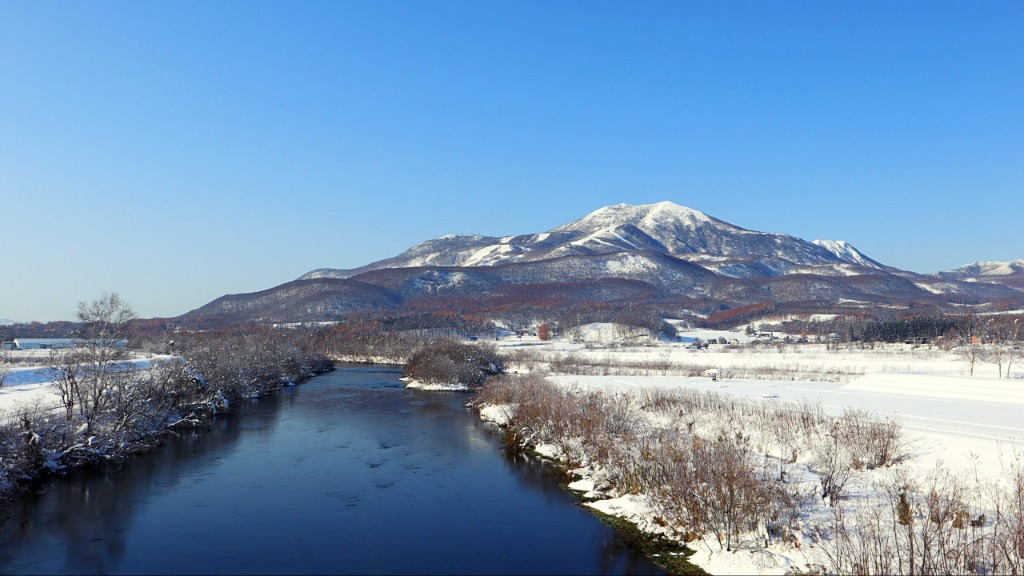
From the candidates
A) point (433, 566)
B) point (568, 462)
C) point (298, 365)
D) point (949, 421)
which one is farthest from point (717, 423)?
point (298, 365)

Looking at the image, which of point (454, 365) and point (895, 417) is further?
point (454, 365)

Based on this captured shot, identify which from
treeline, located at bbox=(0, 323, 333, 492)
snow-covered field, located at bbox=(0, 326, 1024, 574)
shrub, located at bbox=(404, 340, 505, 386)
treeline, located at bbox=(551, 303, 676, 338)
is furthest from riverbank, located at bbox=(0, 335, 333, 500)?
treeline, located at bbox=(551, 303, 676, 338)

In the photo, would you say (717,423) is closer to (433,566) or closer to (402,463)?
(402,463)

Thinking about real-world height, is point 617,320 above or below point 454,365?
above

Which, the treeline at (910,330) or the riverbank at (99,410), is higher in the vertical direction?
the treeline at (910,330)

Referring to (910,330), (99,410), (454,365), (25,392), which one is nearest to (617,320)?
(910,330)

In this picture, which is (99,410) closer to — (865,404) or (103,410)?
(103,410)

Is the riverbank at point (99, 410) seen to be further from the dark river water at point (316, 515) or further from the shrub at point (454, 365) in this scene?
the shrub at point (454, 365)

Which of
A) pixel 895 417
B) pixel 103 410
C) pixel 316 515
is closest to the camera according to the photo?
pixel 316 515

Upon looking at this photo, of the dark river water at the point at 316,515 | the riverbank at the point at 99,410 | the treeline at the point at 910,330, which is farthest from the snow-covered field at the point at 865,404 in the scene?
the treeline at the point at 910,330
